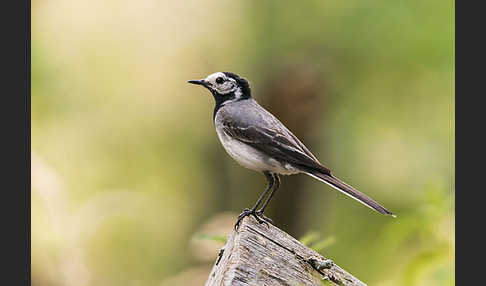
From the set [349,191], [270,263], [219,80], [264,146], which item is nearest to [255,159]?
[264,146]

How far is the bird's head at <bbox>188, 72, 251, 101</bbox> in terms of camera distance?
5617 mm

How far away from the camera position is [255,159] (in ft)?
16.2

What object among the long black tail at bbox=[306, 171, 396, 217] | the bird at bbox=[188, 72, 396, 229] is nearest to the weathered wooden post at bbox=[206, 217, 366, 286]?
the long black tail at bbox=[306, 171, 396, 217]

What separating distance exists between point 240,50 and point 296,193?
8.53ft

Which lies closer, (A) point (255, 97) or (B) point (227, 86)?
(B) point (227, 86)

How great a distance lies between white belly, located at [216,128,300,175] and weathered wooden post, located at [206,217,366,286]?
1.48 meters

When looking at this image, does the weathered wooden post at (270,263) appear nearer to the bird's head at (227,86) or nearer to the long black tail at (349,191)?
the long black tail at (349,191)

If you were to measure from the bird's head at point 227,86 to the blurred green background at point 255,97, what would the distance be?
351cm

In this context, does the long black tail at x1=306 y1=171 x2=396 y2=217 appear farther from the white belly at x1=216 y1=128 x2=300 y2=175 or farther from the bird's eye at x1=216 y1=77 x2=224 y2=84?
the bird's eye at x1=216 y1=77 x2=224 y2=84

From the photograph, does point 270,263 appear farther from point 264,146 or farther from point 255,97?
point 255,97

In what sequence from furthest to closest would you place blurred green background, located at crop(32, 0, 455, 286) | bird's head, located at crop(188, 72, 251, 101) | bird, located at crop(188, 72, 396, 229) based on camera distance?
blurred green background, located at crop(32, 0, 455, 286), bird's head, located at crop(188, 72, 251, 101), bird, located at crop(188, 72, 396, 229)

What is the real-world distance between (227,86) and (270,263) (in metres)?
2.91

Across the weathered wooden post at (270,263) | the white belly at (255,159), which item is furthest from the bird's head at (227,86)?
the weathered wooden post at (270,263)

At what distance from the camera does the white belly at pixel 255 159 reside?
4.87 m
